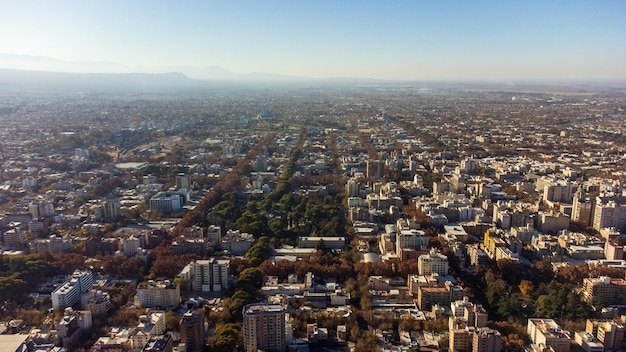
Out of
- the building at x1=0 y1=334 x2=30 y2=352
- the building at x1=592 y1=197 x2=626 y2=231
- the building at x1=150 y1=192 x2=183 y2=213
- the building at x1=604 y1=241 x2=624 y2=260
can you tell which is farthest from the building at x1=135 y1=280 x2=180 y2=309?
the building at x1=592 y1=197 x2=626 y2=231

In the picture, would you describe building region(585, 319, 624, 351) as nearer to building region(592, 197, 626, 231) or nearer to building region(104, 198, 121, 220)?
building region(592, 197, 626, 231)

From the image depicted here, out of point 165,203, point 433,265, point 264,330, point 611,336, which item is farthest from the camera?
point 165,203

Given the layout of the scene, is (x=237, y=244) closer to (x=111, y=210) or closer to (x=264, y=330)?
(x=264, y=330)

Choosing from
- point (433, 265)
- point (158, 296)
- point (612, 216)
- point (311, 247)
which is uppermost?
point (612, 216)

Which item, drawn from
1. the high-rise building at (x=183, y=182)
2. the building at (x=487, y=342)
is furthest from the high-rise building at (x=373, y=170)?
the building at (x=487, y=342)

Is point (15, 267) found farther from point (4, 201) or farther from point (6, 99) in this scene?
point (6, 99)

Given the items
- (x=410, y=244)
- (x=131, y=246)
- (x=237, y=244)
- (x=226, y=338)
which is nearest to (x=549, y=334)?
(x=410, y=244)

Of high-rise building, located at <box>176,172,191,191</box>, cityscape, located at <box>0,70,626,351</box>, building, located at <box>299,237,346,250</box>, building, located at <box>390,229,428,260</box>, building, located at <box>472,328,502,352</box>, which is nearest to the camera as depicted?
building, located at <box>472,328,502,352</box>
